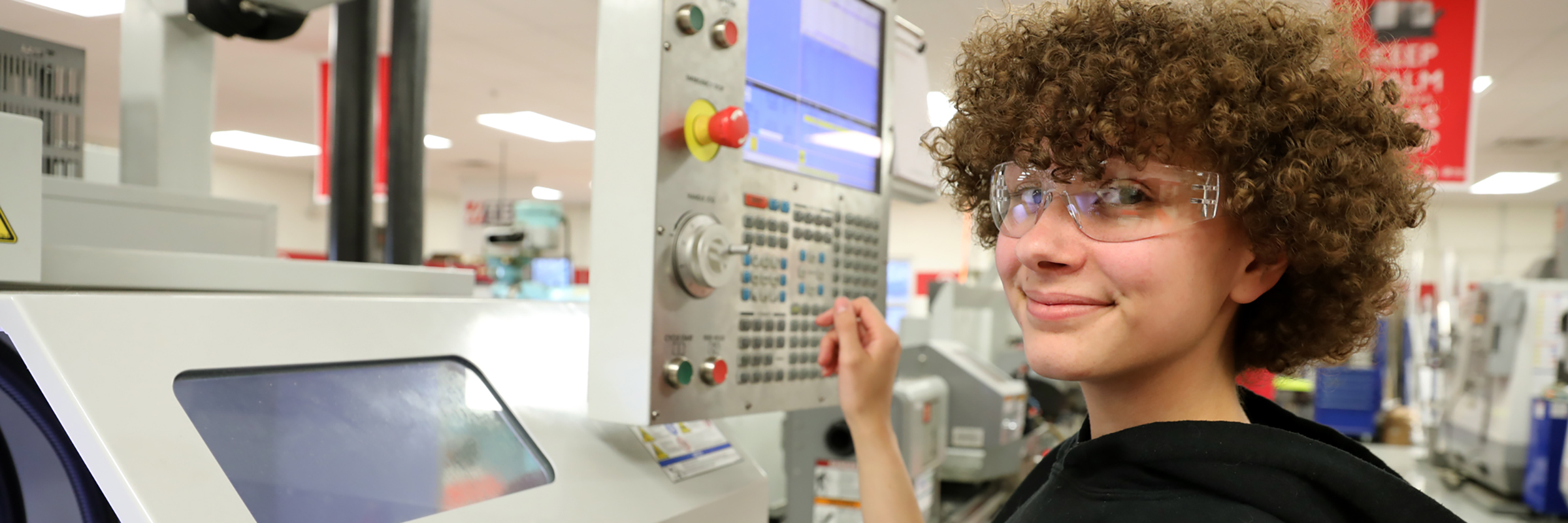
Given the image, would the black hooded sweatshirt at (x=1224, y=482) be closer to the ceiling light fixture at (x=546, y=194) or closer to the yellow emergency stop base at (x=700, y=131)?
the yellow emergency stop base at (x=700, y=131)

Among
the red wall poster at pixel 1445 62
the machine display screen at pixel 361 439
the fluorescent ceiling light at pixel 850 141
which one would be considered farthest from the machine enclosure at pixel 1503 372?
the machine display screen at pixel 361 439

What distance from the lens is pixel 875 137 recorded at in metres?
1.36

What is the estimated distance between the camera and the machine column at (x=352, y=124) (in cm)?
170

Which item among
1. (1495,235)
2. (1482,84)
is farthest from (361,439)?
(1495,235)

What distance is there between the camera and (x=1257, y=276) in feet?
2.68

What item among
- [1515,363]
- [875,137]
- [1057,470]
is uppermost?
[875,137]

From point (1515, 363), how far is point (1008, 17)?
6291mm

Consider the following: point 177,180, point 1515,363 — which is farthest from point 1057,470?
point 1515,363

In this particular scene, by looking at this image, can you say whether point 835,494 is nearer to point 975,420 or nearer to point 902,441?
point 902,441

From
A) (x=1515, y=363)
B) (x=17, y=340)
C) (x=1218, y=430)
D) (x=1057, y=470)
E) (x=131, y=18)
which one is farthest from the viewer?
(x=1515, y=363)

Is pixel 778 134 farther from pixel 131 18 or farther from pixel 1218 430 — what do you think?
pixel 131 18

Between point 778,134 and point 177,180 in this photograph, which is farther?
point 177,180

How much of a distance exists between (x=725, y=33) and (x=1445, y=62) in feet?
12.9

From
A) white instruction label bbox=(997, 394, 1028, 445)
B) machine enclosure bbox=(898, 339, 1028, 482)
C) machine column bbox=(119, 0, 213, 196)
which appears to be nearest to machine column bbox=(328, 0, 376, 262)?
machine column bbox=(119, 0, 213, 196)
